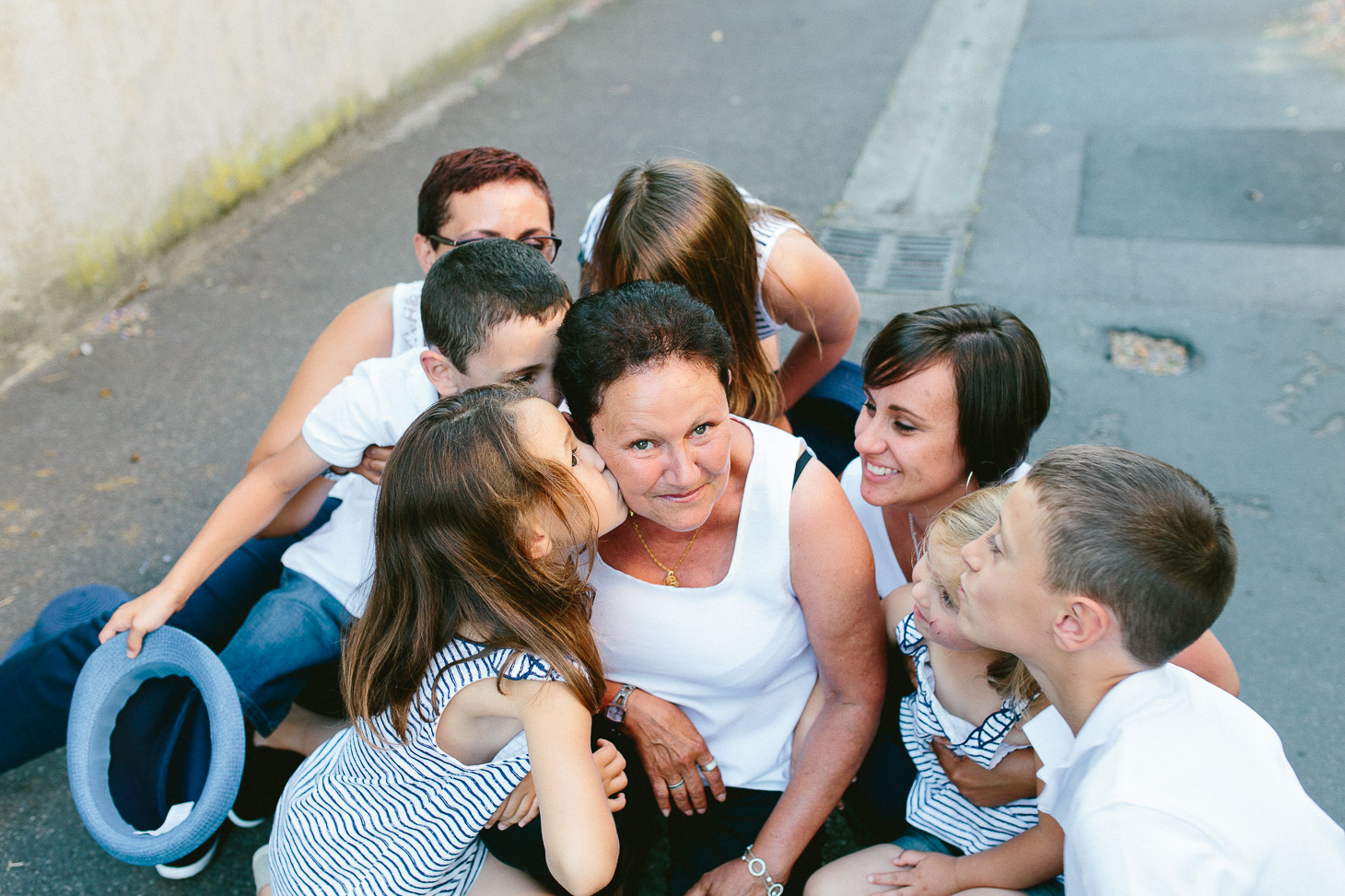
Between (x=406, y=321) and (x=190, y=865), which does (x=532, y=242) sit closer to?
(x=406, y=321)

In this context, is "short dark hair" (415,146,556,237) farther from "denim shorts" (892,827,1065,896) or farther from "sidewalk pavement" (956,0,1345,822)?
"sidewalk pavement" (956,0,1345,822)

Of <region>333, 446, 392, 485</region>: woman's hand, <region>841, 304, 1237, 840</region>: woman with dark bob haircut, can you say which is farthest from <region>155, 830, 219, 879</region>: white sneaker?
<region>841, 304, 1237, 840</region>: woman with dark bob haircut

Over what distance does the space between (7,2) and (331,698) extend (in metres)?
3.21

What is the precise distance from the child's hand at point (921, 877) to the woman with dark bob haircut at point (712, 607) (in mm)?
182

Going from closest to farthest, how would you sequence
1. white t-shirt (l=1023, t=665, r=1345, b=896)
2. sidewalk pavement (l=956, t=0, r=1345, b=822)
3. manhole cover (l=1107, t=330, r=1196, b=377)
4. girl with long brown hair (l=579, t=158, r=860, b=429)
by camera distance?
white t-shirt (l=1023, t=665, r=1345, b=896) < girl with long brown hair (l=579, t=158, r=860, b=429) < sidewalk pavement (l=956, t=0, r=1345, b=822) < manhole cover (l=1107, t=330, r=1196, b=377)

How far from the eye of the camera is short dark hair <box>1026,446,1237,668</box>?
4.60 feet

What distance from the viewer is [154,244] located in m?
4.61

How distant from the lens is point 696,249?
7.69 feet

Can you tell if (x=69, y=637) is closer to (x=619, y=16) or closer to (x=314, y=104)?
(x=314, y=104)

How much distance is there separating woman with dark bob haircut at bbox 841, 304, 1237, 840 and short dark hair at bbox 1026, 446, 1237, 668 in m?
0.58

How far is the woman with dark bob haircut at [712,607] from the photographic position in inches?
71.0

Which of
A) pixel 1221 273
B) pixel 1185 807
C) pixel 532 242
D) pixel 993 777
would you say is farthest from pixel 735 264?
pixel 1221 273

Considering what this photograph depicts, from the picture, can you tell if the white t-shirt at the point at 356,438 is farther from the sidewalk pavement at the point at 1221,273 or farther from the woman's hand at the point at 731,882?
the sidewalk pavement at the point at 1221,273

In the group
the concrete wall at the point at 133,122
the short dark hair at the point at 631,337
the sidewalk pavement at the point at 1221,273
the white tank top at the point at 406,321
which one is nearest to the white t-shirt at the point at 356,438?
the white tank top at the point at 406,321
